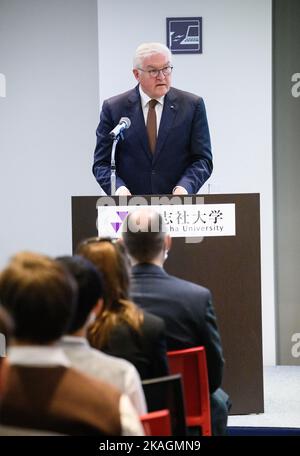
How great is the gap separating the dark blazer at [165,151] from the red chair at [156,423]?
2639 millimetres

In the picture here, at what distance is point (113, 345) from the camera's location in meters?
2.35

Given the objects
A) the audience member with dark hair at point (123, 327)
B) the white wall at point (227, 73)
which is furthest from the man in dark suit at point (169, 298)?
the white wall at point (227, 73)

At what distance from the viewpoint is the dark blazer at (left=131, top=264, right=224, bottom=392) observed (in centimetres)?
272

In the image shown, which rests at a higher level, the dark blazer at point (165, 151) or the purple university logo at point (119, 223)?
the dark blazer at point (165, 151)

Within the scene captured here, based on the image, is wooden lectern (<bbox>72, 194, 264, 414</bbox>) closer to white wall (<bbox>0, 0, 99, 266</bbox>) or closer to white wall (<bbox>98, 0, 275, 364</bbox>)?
white wall (<bbox>98, 0, 275, 364</bbox>)

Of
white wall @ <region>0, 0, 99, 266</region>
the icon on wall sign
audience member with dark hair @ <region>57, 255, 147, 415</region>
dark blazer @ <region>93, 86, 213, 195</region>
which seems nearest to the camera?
audience member with dark hair @ <region>57, 255, 147, 415</region>

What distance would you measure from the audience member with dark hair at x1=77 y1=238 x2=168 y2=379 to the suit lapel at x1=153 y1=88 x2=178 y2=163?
2.15m

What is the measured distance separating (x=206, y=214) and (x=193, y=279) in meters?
0.36

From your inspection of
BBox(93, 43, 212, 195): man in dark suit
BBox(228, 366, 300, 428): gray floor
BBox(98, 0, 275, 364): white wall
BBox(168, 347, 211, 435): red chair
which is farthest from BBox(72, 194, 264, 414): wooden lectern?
BBox(98, 0, 275, 364): white wall

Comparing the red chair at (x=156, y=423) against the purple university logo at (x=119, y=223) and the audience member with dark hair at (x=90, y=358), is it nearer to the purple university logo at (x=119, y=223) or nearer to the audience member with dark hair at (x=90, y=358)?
the audience member with dark hair at (x=90, y=358)

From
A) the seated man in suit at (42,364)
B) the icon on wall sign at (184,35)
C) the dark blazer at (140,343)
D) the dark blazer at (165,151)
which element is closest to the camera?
the seated man in suit at (42,364)

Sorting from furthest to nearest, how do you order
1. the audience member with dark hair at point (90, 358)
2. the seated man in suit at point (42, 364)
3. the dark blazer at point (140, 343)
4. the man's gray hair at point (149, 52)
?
1. the man's gray hair at point (149, 52)
2. the dark blazer at point (140, 343)
3. the audience member with dark hair at point (90, 358)
4. the seated man in suit at point (42, 364)

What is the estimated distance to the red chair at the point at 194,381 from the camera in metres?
2.63

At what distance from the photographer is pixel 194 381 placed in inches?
107
